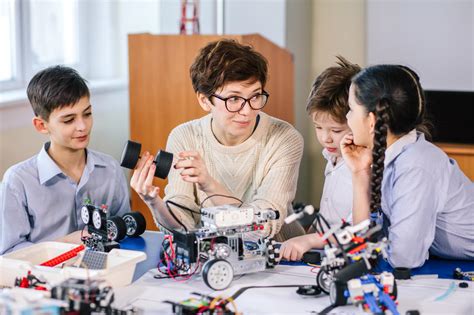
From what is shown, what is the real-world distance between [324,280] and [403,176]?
0.40 metres

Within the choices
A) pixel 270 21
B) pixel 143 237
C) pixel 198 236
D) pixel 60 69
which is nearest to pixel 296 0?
pixel 270 21

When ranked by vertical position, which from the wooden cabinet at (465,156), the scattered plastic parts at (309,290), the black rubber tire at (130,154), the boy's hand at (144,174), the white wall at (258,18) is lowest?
the wooden cabinet at (465,156)

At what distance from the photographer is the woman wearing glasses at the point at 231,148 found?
2135 mm

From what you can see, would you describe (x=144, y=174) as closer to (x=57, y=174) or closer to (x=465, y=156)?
(x=57, y=174)

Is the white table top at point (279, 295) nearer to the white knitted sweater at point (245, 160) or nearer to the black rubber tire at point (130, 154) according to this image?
the black rubber tire at point (130, 154)

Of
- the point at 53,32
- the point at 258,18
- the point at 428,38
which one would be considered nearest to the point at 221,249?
the point at 53,32

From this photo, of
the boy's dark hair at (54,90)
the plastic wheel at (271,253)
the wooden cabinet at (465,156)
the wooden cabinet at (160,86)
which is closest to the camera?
the plastic wheel at (271,253)

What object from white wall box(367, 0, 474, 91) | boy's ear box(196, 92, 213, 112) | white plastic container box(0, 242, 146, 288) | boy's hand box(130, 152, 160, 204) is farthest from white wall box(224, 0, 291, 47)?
white plastic container box(0, 242, 146, 288)

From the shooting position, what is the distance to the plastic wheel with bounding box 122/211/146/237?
2.17 meters

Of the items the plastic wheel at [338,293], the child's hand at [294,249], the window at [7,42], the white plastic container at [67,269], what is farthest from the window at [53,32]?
the plastic wheel at [338,293]

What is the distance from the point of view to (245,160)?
235 cm

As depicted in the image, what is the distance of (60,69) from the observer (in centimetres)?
243

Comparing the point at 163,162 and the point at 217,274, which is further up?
the point at 163,162

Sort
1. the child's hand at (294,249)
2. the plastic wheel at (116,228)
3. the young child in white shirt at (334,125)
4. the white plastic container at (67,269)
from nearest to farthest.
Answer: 1. the white plastic container at (67,269)
2. the child's hand at (294,249)
3. the plastic wheel at (116,228)
4. the young child in white shirt at (334,125)
